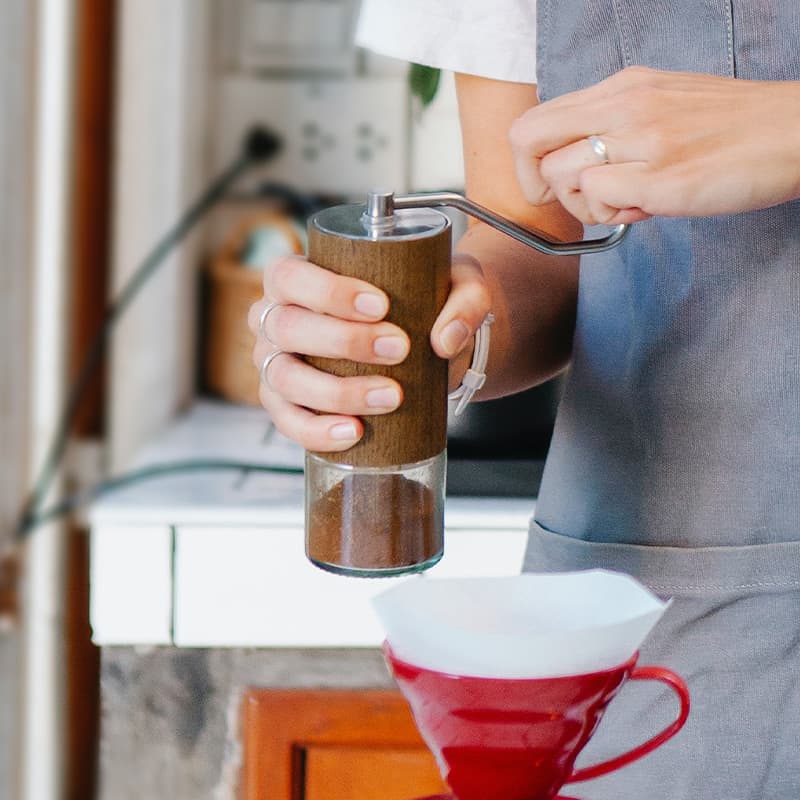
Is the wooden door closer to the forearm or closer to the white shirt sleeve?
the forearm

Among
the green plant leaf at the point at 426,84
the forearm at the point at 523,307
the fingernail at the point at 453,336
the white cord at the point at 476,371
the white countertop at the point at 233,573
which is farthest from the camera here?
the white countertop at the point at 233,573

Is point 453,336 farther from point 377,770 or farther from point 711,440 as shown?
point 377,770

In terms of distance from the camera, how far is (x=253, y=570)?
1.18 metres

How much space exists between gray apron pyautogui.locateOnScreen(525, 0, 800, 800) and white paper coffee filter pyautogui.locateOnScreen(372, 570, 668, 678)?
0.23 metres

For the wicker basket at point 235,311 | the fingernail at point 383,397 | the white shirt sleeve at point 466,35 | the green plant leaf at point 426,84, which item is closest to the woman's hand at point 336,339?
the fingernail at point 383,397

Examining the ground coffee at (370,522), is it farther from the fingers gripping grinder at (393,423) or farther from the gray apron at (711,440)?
the gray apron at (711,440)

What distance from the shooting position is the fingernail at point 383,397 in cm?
58

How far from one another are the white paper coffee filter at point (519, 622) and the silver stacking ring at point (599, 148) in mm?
194

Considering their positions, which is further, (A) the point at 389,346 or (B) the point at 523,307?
(B) the point at 523,307

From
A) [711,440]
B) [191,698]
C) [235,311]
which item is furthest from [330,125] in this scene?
[711,440]

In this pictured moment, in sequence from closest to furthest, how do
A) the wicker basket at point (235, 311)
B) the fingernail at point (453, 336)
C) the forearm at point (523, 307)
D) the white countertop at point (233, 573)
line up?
the fingernail at point (453, 336), the forearm at point (523, 307), the white countertop at point (233, 573), the wicker basket at point (235, 311)

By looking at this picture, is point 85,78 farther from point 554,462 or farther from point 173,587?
point 554,462

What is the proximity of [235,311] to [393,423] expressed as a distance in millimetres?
1094

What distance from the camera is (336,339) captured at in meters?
0.57
